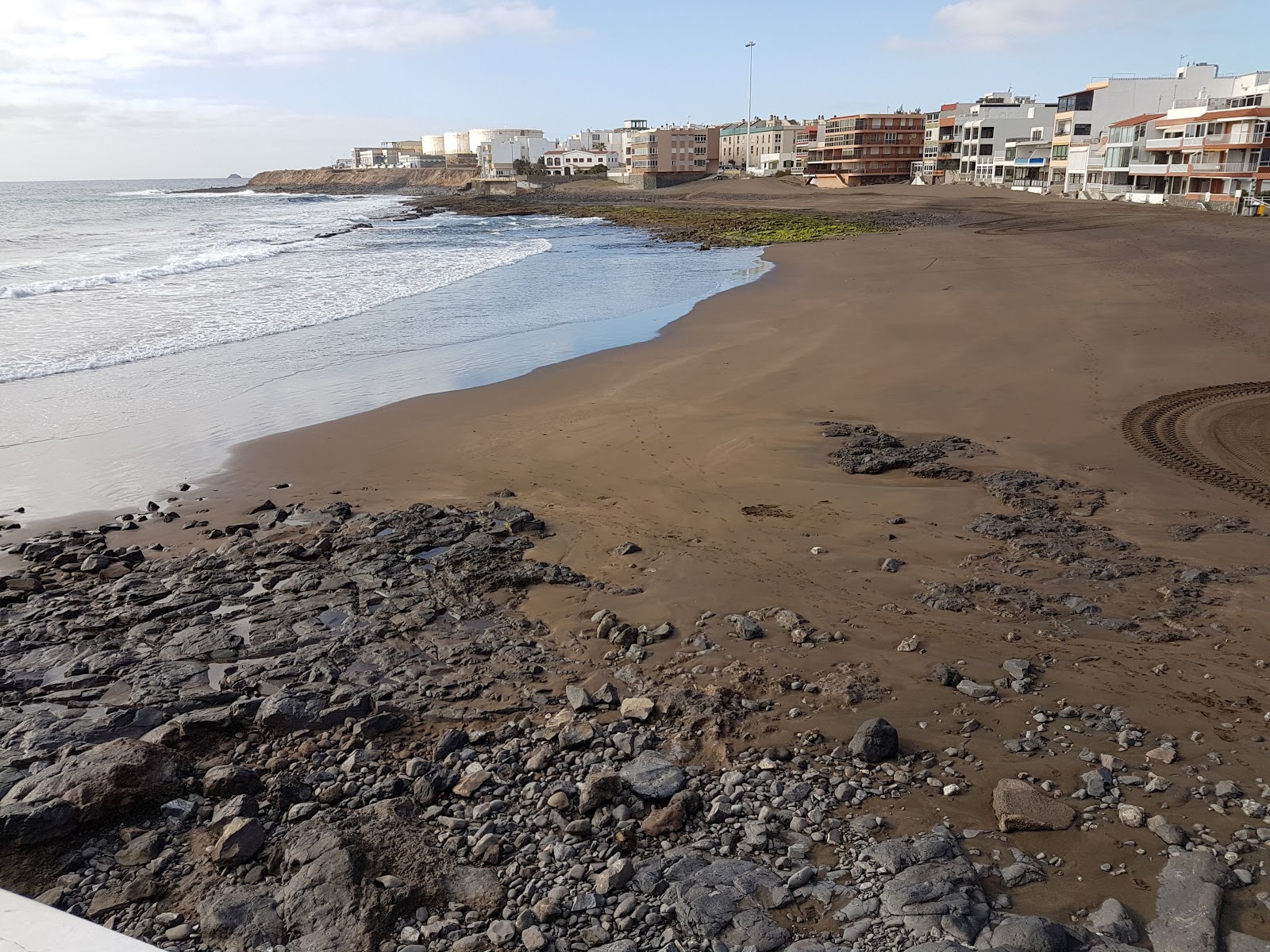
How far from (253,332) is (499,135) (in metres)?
168

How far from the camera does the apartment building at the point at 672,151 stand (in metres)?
113

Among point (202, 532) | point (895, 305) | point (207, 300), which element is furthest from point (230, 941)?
point (207, 300)

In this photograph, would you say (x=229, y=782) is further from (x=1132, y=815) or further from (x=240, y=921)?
(x=1132, y=815)

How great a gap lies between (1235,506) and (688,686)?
5.97m

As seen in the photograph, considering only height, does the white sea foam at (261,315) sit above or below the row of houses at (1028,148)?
below

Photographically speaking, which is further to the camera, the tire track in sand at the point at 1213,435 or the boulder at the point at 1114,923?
the tire track in sand at the point at 1213,435

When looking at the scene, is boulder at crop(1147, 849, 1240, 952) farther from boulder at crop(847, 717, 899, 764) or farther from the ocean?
the ocean

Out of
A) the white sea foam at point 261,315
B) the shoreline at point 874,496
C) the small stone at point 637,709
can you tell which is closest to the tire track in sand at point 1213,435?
the shoreline at point 874,496

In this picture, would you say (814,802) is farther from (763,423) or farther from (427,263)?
(427,263)

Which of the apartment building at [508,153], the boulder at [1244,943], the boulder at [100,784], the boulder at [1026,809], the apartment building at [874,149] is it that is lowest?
the boulder at [1244,943]

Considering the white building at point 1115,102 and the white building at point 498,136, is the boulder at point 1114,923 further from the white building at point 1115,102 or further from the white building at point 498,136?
the white building at point 498,136

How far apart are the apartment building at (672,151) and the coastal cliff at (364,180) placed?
39305 mm

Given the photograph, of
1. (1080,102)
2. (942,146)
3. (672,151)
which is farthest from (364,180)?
(1080,102)

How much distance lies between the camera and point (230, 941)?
355 cm
